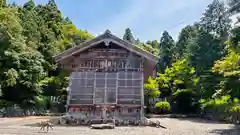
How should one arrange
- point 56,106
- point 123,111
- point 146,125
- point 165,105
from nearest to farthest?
point 146,125 < point 123,111 < point 165,105 < point 56,106

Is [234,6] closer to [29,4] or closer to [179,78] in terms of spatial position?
[179,78]

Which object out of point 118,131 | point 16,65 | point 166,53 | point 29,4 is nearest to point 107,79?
point 118,131

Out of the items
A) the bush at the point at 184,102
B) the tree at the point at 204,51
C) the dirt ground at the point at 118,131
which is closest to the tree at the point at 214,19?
the tree at the point at 204,51

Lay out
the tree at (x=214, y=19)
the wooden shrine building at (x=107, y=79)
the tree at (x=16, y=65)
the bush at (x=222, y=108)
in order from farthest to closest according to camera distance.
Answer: the tree at (x=214, y=19) → the tree at (x=16, y=65) → the bush at (x=222, y=108) → the wooden shrine building at (x=107, y=79)

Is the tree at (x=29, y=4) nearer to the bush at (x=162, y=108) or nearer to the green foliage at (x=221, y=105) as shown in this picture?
the bush at (x=162, y=108)

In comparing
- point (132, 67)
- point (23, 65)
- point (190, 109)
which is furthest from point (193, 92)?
point (23, 65)

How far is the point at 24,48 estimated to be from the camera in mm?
26719

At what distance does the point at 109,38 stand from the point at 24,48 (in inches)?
508

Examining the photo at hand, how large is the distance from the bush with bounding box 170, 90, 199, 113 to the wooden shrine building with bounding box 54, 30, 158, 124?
11.2m

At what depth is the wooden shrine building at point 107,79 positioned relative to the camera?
633 inches

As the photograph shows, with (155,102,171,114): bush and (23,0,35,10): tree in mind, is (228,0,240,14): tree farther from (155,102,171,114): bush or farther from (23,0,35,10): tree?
(23,0,35,10): tree

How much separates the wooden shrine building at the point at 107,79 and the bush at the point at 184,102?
11169 millimetres

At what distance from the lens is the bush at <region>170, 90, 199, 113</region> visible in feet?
89.9

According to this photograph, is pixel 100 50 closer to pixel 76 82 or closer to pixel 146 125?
pixel 76 82
